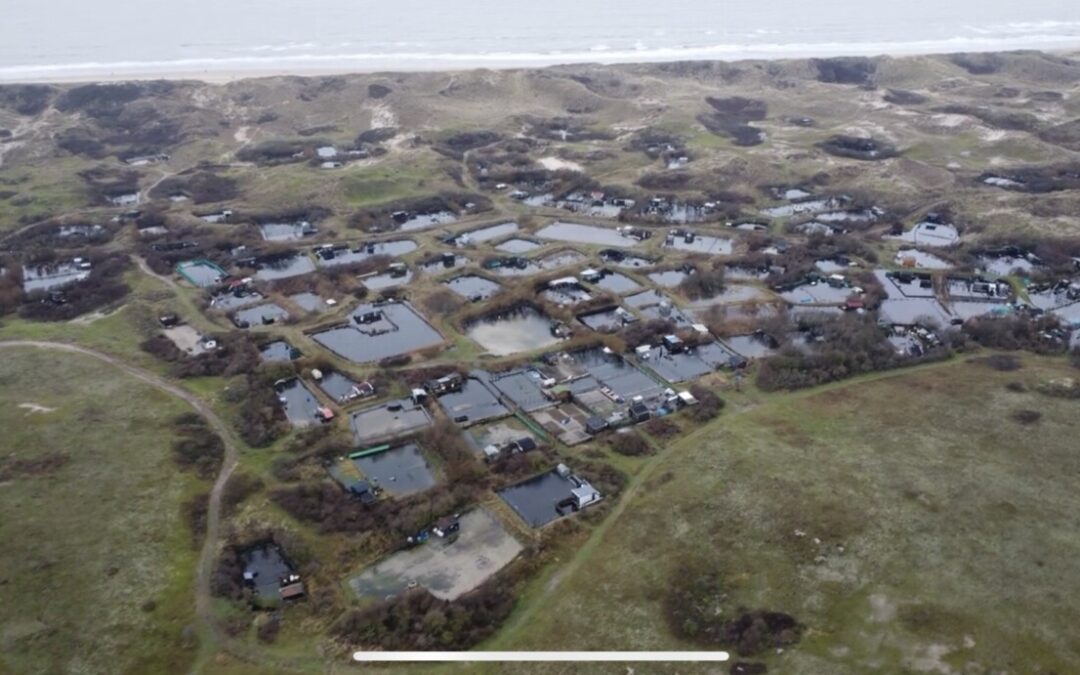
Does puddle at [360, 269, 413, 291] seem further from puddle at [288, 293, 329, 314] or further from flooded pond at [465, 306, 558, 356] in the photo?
flooded pond at [465, 306, 558, 356]

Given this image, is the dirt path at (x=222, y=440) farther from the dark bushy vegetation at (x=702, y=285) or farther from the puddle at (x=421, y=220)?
the dark bushy vegetation at (x=702, y=285)

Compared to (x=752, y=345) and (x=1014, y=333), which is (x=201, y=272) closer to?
(x=752, y=345)

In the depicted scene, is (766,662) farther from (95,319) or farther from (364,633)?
(95,319)

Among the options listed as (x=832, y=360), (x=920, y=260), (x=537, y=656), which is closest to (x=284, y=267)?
(x=832, y=360)

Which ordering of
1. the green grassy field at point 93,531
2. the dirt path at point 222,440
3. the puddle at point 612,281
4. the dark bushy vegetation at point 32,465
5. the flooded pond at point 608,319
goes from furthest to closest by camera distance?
the puddle at point 612,281 → the flooded pond at point 608,319 → the dark bushy vegetation at point 32,465 → the dirt path at point 222,440 → the green grassy field at point 93,531

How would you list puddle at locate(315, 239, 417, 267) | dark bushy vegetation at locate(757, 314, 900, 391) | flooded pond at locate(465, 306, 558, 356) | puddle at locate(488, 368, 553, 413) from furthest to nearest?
puddle at locate(315, 239, 417, 267) → flooded pond at locate(465, 306, 558, 356) → dark bushy vegetation at locate(757, 314, 900, 391) → puddle at locate(488, 368, 553, 413)

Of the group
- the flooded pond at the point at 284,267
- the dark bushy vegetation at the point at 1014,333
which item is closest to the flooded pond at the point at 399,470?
the flooded pond at the point at 284,267

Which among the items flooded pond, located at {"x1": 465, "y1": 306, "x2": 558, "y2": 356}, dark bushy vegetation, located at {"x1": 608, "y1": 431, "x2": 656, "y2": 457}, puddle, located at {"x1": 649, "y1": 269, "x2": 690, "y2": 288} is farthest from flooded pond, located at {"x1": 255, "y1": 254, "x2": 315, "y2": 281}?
dark bushy vegetation, located at {"x1": 608, "y1": 431, "x2": 656, "y2": 457}
